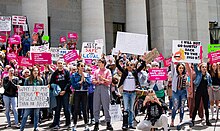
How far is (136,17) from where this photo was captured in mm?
23906

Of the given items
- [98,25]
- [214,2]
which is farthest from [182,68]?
[214,2]

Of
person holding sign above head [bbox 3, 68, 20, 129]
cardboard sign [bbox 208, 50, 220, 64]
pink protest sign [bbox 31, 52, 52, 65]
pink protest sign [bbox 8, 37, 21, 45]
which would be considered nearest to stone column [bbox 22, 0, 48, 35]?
pink protest sign [bbox 8, 37, 21, 45]

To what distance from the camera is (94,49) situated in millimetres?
14633

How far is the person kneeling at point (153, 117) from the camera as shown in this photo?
8.33 meters

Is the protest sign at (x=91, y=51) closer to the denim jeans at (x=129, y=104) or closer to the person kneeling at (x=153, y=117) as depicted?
the denim jeans at (x=129, y=104)

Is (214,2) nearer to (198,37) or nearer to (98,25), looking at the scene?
(198,37)

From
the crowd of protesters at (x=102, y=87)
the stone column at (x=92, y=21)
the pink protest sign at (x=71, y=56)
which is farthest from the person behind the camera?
the stone column at (x=92, y=21)

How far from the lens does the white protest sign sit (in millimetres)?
11828

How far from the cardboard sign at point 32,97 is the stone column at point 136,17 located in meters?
14.4

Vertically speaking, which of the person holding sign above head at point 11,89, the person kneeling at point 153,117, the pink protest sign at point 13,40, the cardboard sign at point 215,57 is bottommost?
the person kneeling at point 153,117

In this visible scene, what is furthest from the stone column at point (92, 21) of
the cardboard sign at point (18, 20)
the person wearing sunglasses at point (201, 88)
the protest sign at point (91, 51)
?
the person wearing sunglasses at point (201, 88)

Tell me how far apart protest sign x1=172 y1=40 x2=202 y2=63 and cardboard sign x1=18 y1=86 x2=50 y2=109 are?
4400 mm

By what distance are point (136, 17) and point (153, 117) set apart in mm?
16212

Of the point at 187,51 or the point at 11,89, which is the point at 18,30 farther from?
the point at 187,51
